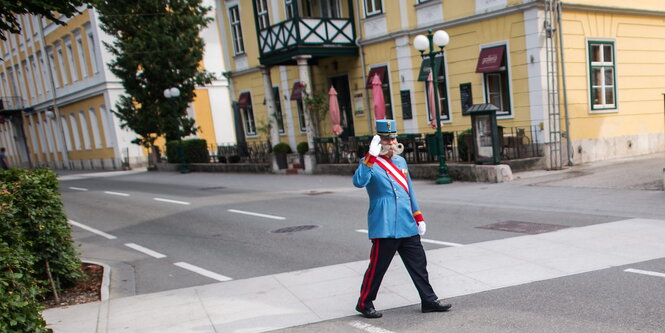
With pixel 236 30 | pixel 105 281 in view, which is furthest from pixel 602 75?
pixel 236 30

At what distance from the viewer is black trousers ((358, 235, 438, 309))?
16.5ft

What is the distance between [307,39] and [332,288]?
51.9ft

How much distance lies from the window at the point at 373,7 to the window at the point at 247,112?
9.76 metres

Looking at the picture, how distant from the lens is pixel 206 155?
92.2 ft

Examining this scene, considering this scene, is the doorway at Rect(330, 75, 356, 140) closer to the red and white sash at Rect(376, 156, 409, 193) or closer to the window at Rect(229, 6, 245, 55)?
the window at Rect(229, 6, 245, 55)

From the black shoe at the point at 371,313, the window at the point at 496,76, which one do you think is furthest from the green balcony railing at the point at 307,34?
the black shoe at the point at 371,313

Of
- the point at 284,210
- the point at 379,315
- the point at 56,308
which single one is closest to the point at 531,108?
the point at 284,210

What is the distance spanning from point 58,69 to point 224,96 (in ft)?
46.6

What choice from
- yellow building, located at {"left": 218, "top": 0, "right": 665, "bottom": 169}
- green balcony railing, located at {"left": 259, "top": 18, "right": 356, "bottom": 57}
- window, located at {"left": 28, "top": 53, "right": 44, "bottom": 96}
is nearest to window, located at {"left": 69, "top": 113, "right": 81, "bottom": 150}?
window, located at {"left": 28, "top": 53, "right": 44, "bottom": 96}

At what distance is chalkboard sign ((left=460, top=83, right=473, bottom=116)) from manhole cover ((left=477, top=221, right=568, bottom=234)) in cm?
947

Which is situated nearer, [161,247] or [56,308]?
[56,308]

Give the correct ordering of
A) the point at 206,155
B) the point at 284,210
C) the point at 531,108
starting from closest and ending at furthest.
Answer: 1. the point at 284,210
2. the point at 531,108
3. the point at 206,155

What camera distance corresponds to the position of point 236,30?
91.4ft

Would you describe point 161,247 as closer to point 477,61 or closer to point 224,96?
point 477,61
